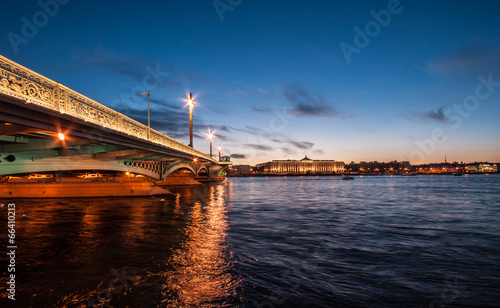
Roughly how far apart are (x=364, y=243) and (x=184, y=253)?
8217mm

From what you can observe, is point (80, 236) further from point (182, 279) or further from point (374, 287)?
point (374, 287)

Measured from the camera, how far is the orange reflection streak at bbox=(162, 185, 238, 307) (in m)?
7.03

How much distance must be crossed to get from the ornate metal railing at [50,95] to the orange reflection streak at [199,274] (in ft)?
27.1

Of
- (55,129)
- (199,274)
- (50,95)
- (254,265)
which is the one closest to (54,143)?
(55,129)

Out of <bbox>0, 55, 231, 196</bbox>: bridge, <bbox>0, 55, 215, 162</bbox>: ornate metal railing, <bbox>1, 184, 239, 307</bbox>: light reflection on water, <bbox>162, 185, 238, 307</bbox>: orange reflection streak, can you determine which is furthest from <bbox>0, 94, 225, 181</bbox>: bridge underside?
<bbox>162, 185, 238, 307</bbox>: orange reflection streak

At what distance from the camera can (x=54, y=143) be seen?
732 inches

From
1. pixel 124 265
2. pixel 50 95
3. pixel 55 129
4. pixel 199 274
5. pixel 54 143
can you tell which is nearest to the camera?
pixel 199 274

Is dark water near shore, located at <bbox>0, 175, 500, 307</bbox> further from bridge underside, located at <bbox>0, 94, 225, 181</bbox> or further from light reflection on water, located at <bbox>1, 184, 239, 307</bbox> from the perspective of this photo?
bridge underside, located at <bbox>0, 94, 225, 181</bbox>

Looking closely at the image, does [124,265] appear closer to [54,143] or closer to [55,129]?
[55,129]

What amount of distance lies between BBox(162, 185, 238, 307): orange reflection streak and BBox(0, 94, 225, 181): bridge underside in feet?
27.2

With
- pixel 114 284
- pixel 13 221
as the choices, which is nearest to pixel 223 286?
A: pixel 114 284

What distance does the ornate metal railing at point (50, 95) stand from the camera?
9.73 metres

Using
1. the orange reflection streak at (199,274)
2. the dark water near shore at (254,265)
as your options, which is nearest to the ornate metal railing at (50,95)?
the dark water near shore at (254,265)

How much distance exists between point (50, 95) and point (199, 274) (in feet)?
33.0
